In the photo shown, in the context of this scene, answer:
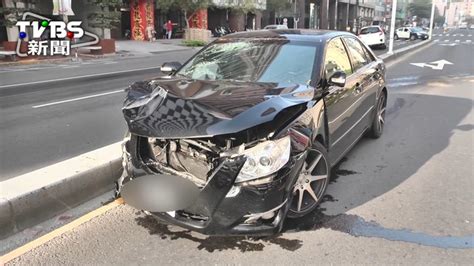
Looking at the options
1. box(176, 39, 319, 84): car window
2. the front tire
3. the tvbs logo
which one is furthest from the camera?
the tvbs logo

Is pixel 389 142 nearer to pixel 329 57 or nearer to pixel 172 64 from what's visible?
pixel 329 57

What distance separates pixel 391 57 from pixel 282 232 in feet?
62.1

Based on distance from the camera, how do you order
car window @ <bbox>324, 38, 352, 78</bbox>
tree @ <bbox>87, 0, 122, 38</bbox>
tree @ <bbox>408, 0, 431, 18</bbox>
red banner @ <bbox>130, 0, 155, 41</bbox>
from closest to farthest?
1. car window @ <bbox>324, 38, 352, 78</bbox>
2. tree @ <bbox>87, 0, 122, 38</bbox>
3. red banner @ <bbox>130, 0, 155, 41</bbox>
4. tree @ <bbox>408, 0, 431, 18</bbox>

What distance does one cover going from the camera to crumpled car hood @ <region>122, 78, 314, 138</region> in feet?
10.6

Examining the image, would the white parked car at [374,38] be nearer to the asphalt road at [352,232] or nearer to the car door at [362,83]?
the car door at [362,83]

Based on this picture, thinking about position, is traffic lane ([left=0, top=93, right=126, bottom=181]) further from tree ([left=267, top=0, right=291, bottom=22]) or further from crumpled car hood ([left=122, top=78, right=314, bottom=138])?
tree ([left=267, top=0, right=291, bottom=22])

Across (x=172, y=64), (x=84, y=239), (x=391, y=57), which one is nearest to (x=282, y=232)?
(x=84, y=239)

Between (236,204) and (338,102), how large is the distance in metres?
1.96

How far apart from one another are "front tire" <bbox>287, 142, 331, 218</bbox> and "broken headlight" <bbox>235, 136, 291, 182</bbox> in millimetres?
436

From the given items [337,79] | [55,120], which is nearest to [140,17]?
[55,120]

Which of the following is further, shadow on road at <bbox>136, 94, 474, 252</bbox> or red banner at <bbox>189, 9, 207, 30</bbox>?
red banner at <bbox>189, 9, 207, 30</bbox>

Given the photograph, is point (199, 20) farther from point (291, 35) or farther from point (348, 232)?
point (348, 232)

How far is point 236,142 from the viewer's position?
3.26 m

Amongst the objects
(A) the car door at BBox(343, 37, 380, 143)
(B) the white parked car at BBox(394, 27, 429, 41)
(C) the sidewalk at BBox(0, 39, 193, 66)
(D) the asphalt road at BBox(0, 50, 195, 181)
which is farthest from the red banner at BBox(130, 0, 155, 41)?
(A) the car door at BBox(343, 37, 380, 143)
